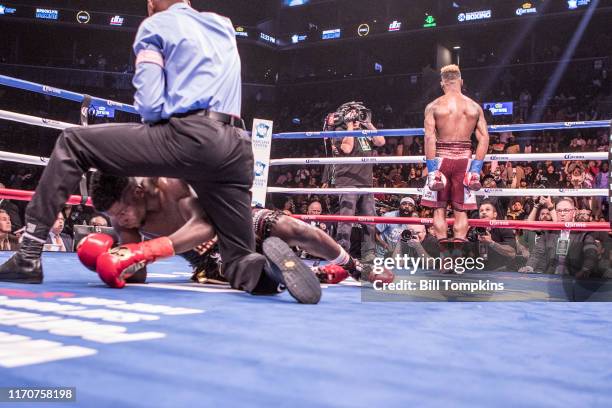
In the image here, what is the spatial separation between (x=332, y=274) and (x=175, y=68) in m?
1.13

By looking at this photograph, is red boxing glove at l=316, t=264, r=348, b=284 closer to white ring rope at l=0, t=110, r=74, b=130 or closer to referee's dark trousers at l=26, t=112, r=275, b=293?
referee's dark trousers at l=26, t=112, r=275, b=293

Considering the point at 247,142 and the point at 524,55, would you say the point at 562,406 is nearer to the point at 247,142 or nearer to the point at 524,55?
the point at 247,142

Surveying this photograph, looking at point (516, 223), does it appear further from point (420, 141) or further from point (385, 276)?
point (420, 141)

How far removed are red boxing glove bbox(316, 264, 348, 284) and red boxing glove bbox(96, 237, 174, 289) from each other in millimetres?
809

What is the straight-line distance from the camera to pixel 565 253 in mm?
3961

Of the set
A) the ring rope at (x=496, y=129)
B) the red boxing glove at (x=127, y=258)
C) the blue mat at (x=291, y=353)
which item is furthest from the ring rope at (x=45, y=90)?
the blue mat at (x=291, y=353)

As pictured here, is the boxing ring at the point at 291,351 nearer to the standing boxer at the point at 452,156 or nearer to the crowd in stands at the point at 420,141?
the standing boxer at the point at 452,156

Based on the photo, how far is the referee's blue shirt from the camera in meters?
1.81

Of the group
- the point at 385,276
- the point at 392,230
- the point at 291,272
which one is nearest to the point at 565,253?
the point at 392,230

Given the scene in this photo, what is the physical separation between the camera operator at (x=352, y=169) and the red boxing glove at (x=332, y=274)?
177cm

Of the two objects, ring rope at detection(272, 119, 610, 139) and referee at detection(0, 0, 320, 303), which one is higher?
ring rope at detection(272, 119, 610, 139)

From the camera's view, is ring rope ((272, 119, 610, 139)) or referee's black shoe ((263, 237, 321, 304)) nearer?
referee's black shoe ((263, 237, 321, 304))

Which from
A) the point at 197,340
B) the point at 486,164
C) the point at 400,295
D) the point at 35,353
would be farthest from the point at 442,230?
the point at 486,164

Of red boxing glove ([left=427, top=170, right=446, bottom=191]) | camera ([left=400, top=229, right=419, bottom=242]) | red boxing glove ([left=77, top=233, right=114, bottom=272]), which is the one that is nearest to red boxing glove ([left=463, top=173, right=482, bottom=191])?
red boxing glove ([left=427, top=170, right=446, bottom=191])
